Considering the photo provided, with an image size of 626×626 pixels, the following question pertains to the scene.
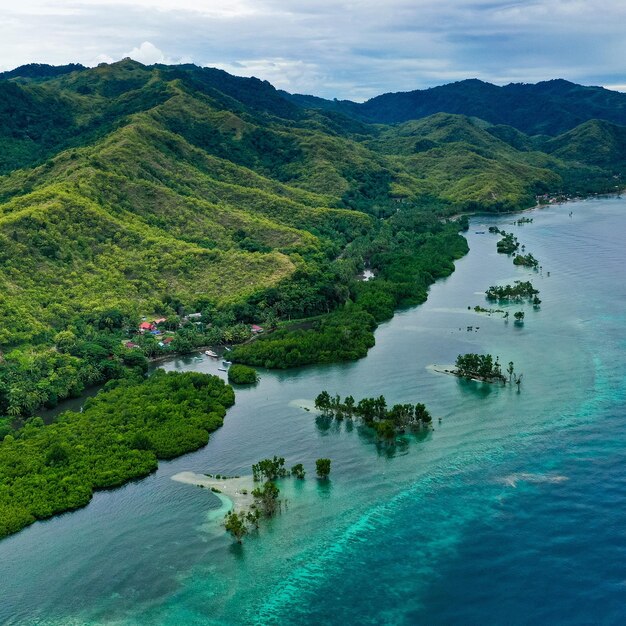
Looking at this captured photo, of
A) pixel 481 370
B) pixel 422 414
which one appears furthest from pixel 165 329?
pixel 481 370

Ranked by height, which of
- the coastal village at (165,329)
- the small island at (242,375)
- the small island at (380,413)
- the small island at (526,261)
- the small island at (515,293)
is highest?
the small island at (526,261)

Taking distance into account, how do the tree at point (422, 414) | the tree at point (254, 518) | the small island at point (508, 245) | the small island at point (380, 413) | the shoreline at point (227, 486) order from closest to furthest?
the tree at point (254, 518) → the shoreline at point (227, 486) → the small island at point (380, 413) → the tree at point (422, 414) → the small island at point (508, 245)

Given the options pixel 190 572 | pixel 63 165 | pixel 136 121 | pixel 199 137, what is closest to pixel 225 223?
pixel 63 165

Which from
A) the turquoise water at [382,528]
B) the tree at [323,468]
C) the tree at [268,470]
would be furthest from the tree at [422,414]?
the tree at [268,470]

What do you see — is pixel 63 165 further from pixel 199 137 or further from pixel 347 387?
pixel 347 387

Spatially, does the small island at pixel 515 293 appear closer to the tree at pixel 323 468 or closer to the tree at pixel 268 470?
the tree at pixel 323 468

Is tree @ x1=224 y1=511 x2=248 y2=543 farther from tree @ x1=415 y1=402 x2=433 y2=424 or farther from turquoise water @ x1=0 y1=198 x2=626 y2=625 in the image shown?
tree @ x1=415 y1=402 x2=433 y2=424

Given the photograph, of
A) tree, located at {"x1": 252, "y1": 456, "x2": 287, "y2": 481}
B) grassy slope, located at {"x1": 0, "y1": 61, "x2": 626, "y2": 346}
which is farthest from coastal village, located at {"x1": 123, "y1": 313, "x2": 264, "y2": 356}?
tree, located at {"x1": 252, "y1": 456, "x2": 287, "y2": 481}
